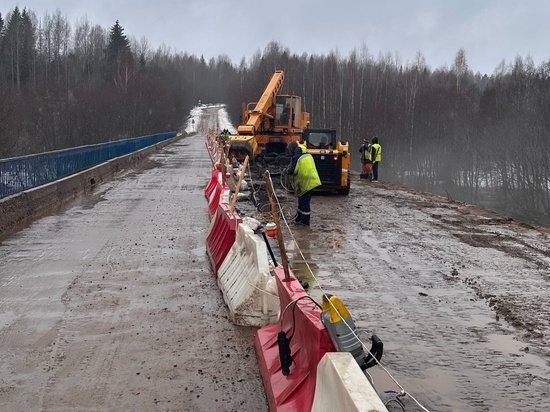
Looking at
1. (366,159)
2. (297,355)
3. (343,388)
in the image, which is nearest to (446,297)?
(297,355)

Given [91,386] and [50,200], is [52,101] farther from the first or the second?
[91,386]

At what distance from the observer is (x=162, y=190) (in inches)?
760

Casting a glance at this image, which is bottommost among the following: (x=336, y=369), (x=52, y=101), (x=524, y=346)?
(x=524, y=346)

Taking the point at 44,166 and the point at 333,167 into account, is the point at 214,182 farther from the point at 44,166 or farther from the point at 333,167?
the point at 44,166

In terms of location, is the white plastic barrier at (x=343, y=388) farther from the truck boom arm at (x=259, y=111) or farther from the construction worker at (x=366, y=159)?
the construction worker at (x=366, y=159)

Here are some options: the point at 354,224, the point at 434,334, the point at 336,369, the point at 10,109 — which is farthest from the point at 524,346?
the point at 10,109

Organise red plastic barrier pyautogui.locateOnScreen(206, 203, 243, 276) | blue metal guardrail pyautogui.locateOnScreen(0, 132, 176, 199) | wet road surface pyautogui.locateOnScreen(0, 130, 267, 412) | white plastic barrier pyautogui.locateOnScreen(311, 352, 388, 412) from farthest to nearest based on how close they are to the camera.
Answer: blue metal guardrail pyautogui.locateOnScreen(0, 132, 176, 199)
red plastic barrier pyautogui.locateOnScreen(206, 203, 243, 276)
wet road surface pyautogui.locateOnScreen(0, 130, 267, 412)
white plastic barrier pyautogui.locateOnScreen(311, 352, 388, 412)

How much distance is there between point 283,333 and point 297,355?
0.18 meters

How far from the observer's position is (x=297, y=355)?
438cm

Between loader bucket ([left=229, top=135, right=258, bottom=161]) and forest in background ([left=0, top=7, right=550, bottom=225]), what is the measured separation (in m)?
23.6

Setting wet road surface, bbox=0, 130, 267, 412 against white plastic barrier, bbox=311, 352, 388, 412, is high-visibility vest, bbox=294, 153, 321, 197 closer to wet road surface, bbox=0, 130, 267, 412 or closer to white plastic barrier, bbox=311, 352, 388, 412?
wet road surface, bbox=0, 130, 267, 412

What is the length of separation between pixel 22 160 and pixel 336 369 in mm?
12930

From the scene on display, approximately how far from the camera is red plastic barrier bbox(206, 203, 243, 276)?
821 cm

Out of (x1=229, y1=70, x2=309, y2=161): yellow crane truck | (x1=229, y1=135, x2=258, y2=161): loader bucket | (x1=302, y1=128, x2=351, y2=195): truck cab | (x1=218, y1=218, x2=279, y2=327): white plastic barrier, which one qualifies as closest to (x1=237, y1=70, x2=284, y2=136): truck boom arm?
(x1=229, y1=70, x2=309, y2=161): yellow crane truck
